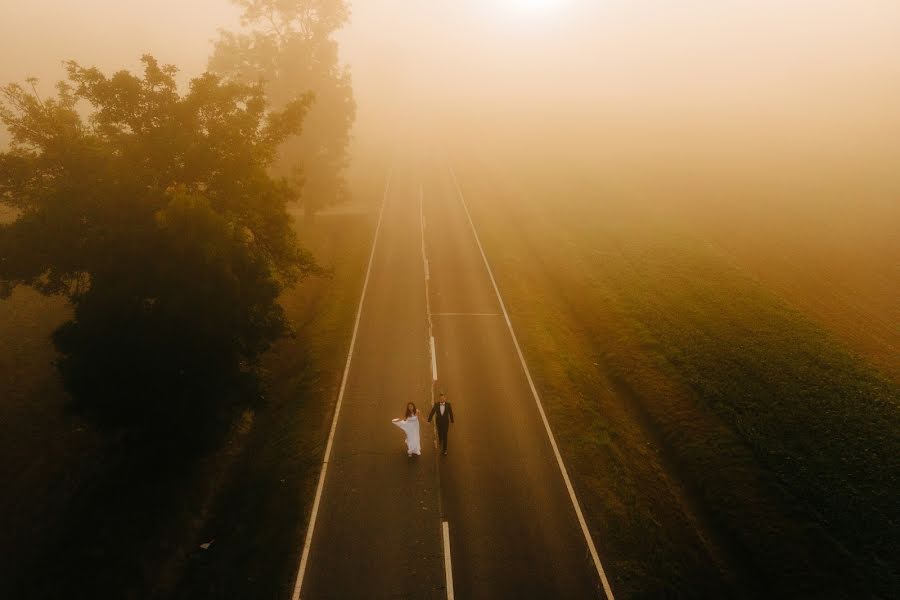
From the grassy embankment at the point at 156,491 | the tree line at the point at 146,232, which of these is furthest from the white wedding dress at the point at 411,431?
the tree line at the point at 146,232

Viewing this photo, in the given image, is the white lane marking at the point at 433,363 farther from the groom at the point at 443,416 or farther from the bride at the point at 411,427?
the bride at the point at 411,427

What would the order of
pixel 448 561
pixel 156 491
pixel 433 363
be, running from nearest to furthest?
pixel 448 561, pixel 156 491, pixel 433 363

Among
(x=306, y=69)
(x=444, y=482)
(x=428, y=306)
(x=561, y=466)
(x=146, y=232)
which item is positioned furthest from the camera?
(x=306, y=69)

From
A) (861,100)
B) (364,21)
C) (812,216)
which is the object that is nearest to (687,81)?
(861,100)

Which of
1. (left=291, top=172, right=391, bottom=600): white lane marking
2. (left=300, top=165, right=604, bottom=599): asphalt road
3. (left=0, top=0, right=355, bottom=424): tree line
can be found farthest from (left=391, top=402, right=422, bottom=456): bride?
(left=0, top=0, right=355, bottom=424): tree line

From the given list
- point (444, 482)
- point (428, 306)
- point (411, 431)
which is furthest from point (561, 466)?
point (428, 306)

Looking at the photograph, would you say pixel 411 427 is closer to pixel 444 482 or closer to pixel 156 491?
pixel 444 482
